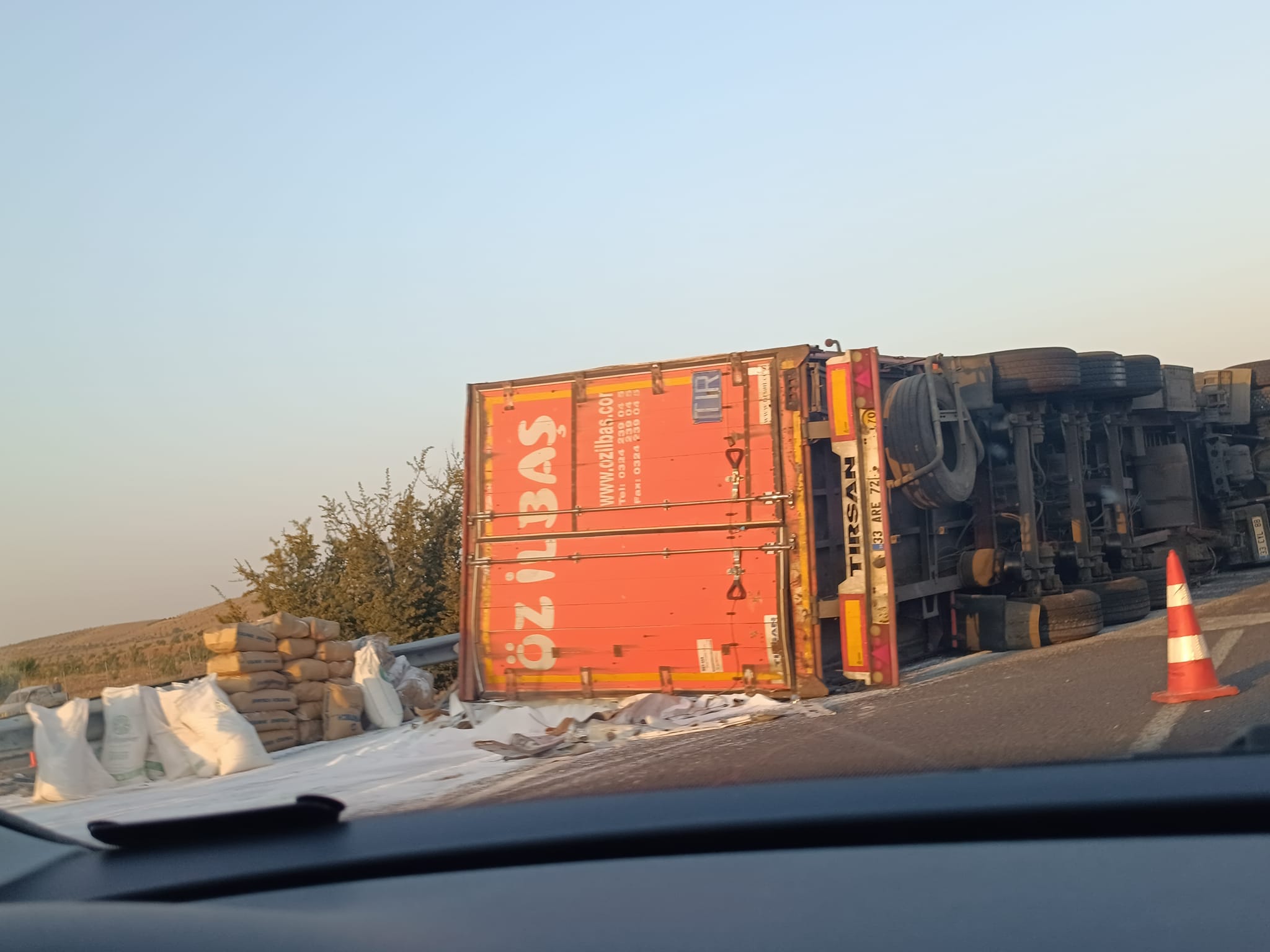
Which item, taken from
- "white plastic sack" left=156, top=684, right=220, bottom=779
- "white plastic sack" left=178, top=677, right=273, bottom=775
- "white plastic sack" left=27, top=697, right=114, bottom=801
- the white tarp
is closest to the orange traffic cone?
the white tarp

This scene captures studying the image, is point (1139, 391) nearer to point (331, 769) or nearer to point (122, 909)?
point (331, 769)

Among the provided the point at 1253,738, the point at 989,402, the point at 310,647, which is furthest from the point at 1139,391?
the point at 1253,738

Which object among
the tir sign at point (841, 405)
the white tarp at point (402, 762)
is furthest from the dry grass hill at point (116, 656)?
the tir sign at point (841, 405)

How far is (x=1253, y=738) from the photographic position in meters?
2.00

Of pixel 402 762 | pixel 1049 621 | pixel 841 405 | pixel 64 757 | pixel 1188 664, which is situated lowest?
pixel 402 762

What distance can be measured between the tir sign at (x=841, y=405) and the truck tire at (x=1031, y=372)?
2.43 metres

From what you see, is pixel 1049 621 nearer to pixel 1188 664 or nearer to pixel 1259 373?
pixel 1188 664

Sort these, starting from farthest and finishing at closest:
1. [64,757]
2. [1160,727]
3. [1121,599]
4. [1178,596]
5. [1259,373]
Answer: [1259,373] < [1121,599] < [64,757] < [1178,596] < [1160,727]

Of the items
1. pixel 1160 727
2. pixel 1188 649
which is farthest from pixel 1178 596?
pixel 1160 727

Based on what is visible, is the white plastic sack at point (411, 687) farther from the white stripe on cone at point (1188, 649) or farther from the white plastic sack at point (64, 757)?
the white stripe on cone at point (1188, 649)

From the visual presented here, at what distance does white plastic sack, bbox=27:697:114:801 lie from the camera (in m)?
6.58

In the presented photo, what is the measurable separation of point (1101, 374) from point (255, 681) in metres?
8.33

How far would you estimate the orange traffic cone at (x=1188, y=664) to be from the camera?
18.8 ft

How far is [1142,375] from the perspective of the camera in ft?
36.6
